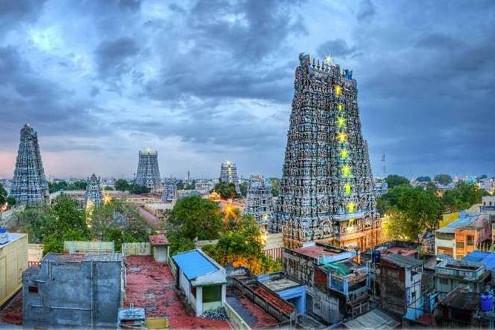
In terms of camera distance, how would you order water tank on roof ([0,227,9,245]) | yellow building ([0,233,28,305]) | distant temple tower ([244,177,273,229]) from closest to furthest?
yellow building ([0,233,28,305]) < water tank on roof ([0,227,9,245]) < distant temple tower ([244,177,273,229])

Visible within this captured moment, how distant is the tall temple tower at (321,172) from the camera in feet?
163

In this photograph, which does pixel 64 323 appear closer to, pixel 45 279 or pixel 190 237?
pixel 45 279

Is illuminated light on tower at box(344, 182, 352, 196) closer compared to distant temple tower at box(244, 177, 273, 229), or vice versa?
illuminated light on tower at box(344, 182, 352, 196)

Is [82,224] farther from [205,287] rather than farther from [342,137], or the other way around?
[342,137]

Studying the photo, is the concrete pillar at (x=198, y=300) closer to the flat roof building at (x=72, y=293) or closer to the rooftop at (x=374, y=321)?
the flat roof building at (x=72, y=293)

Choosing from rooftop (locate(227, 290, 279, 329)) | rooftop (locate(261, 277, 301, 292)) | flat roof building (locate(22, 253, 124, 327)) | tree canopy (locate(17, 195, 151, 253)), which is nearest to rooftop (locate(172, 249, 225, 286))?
rooftop (locate(227, 290, 279, 329))

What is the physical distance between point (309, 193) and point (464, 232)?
1674 centimetres

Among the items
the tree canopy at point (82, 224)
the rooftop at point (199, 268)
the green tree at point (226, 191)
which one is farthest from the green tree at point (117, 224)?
the green tree at point (226, 191)

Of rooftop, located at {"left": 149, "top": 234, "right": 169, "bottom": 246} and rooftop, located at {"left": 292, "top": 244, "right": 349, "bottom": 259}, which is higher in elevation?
rooftop, located at {"left": 149, "top": 234, "right": 169, "bottom": 246}

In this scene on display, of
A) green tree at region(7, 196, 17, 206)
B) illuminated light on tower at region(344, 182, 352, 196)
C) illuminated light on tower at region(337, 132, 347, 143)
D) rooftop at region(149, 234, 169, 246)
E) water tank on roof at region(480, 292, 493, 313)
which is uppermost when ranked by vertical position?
illuminated light on tower at region(337, 132, 347, 143)

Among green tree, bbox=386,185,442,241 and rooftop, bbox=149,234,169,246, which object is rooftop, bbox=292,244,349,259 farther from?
green tree, bbox=386,185,442,241

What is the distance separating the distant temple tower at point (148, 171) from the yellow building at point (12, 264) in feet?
420

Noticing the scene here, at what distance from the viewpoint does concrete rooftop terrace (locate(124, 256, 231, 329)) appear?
16.3m

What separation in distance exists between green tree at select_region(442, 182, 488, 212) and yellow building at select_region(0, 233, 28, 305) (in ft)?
234
